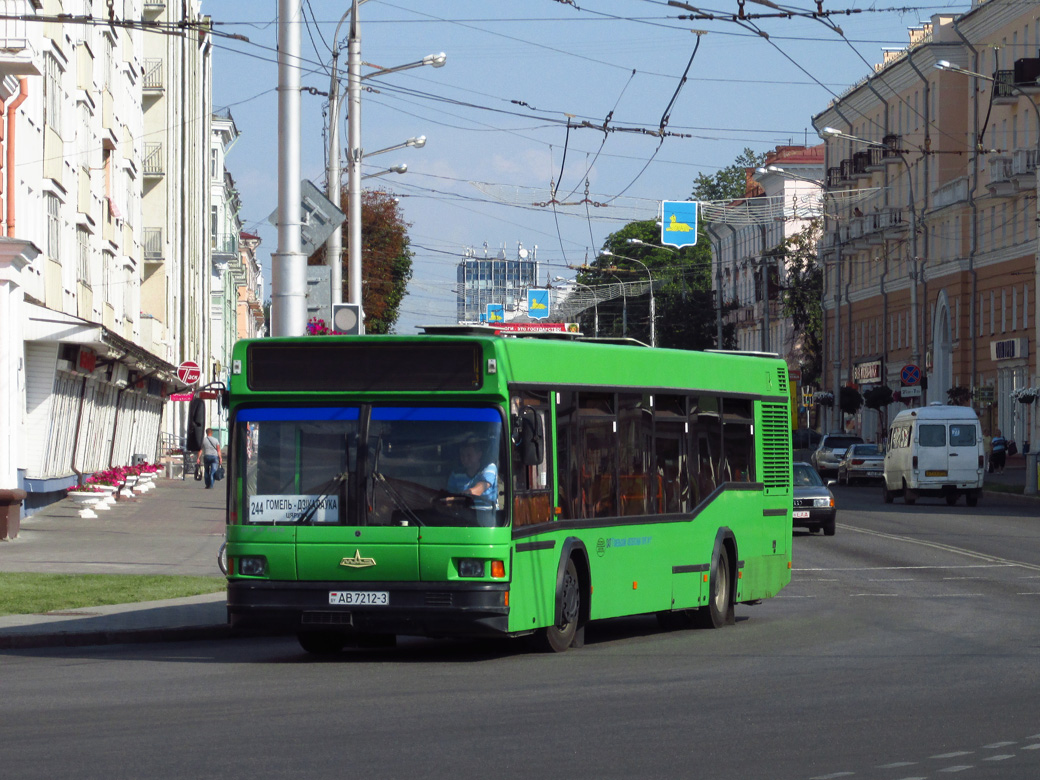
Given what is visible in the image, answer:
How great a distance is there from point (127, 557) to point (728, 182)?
109 meters

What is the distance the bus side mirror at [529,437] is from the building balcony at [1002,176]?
5628 centimetres

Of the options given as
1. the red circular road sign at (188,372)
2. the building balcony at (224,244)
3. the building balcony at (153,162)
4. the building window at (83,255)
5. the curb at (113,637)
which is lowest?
the curb at (113,637)

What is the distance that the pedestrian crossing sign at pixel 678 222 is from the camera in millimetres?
47594

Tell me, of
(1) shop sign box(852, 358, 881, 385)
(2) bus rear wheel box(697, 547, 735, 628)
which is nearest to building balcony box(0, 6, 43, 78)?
(2) bus rear wheel box(697, 547, 735, 628)

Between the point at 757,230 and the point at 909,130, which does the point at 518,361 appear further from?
the point at 757,230

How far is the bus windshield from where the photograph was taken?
43.5 feet

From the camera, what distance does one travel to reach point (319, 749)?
8.99 m

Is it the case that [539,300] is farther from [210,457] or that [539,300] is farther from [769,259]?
[769,259]

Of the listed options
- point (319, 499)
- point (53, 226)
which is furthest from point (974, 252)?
point (319, 499)

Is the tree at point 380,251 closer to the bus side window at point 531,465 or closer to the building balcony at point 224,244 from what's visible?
the building balcony at point 224,244

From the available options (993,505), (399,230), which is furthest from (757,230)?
(993,505)

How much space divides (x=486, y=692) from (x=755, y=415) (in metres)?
7.11

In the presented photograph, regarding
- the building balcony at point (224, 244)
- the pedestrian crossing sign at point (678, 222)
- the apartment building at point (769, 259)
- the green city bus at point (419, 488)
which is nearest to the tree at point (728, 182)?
the apartment building at point (769, 259)

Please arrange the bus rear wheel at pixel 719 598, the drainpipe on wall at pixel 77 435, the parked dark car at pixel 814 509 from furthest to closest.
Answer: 1. the drainpipe on wall at pixel 77 435
2. the parked dark car at pixel 814 509
3. the bus rear wheel at pixel 719 598
